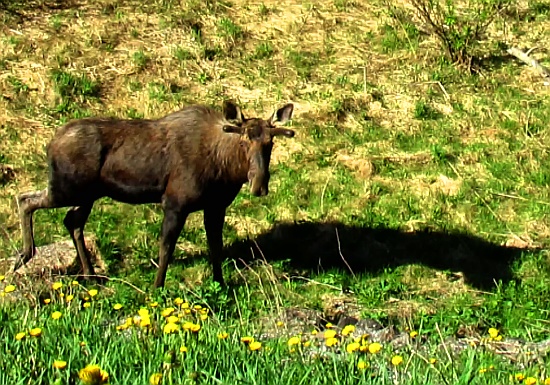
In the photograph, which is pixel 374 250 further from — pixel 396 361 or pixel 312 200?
pixel 396 361

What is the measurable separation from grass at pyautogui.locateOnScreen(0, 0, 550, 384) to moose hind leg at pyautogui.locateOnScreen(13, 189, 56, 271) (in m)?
0.19

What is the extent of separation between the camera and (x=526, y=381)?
227 inches

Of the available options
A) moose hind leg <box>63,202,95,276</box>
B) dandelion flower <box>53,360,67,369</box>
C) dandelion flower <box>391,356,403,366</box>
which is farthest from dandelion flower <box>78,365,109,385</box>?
moose hind leg <box>63,202,95,276</box>

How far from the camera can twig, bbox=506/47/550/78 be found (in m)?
13.8

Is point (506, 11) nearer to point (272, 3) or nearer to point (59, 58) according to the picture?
point (272, 3)

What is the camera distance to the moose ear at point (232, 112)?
30.7ft

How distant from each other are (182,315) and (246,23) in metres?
8.40

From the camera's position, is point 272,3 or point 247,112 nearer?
point 247,112

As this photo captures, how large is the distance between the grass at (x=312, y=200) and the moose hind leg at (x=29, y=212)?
0.62 feet

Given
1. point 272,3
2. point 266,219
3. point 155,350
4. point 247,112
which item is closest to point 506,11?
point 272,3

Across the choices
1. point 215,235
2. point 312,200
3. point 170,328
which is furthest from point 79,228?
point 170,328

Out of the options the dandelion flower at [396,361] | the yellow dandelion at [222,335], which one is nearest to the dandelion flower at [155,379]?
the yellow dandelion at [222,335]

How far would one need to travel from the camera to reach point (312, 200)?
12.0 m

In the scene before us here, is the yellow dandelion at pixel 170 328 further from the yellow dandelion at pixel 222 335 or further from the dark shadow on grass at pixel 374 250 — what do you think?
the dark shadow on grass at pixel 374 250
